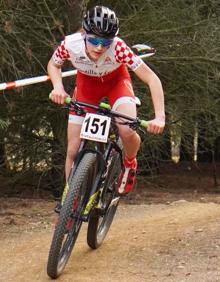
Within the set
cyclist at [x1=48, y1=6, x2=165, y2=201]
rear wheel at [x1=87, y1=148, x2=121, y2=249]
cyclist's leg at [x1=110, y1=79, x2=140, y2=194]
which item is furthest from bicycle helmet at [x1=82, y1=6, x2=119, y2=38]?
rear wheel at [x1=87, y1=148, x2=121, y2=249]

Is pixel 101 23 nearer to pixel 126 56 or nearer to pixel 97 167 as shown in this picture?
pixel 126 56

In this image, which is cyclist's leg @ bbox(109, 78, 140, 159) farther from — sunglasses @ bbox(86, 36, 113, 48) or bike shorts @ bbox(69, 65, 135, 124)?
sunglasses @ bbox(86, 36, 113, 48)

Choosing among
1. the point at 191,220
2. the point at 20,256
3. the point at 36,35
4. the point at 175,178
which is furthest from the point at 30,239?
the point at 175,178

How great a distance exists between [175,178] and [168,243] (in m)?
11.5

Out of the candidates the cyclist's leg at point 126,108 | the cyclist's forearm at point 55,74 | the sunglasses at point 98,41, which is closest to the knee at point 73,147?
the cyclist's leg at point 126,108

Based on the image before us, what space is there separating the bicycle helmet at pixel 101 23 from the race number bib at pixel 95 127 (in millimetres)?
603

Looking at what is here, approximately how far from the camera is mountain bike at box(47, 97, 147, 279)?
4172mm

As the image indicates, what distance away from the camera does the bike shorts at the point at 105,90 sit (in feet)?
15.5

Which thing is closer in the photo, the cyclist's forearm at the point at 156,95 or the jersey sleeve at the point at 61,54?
the cyclist's forearm at the point at 156,95

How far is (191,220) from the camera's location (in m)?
6.24

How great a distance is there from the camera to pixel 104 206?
4.92m

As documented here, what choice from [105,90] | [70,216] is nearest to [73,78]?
[105,90]

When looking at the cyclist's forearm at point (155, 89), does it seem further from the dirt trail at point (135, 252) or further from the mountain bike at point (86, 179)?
the dirt trail at point (135, 252)

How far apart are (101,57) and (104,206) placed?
125 cm
